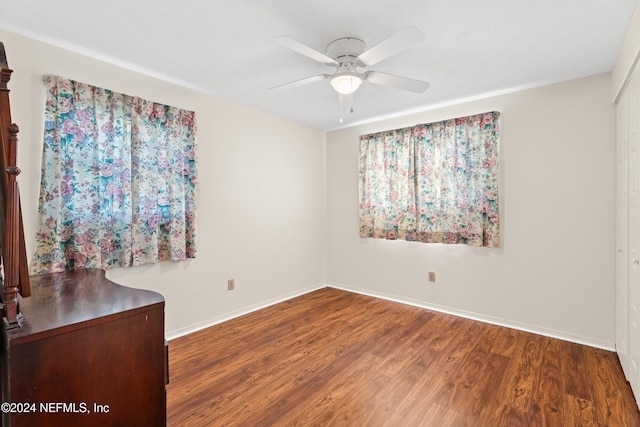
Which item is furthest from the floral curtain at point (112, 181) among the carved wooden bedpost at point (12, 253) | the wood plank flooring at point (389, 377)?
the carved wooden bedpost at point (12, 253)

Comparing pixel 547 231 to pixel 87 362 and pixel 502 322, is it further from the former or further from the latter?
pixel 87 362

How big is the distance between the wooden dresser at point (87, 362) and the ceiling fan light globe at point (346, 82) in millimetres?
1761

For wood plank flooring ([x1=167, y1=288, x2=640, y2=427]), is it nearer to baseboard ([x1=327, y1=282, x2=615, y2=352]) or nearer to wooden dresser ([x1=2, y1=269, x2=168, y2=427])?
baseboard ([x1=327, y1=282, x2=615, y2=352])

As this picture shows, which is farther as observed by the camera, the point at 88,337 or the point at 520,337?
the point at 520,337

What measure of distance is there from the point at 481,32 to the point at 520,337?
2639 mm

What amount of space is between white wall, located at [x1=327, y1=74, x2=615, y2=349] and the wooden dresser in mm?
3121

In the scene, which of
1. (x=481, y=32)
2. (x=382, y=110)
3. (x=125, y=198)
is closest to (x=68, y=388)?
(x=125, y=198)

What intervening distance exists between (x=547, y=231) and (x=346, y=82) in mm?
2386

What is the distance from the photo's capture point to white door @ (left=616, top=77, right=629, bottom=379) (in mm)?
2137

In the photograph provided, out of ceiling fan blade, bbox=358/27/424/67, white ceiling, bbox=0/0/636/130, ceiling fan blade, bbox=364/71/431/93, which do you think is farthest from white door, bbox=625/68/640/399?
ceiling fan blade, bbox=358/27/424/67

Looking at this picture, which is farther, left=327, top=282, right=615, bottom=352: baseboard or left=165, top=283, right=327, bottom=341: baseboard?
left=165, top=283, right=327, bottom=341: baseboard

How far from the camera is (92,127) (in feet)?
7.68

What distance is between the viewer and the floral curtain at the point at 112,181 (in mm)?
2168

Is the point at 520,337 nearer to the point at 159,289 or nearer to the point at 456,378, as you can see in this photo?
the point at 456,378
